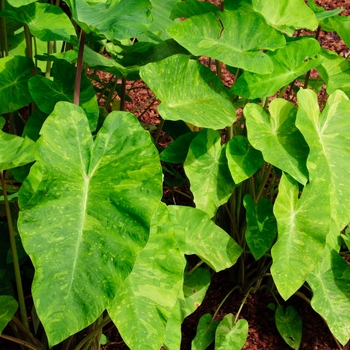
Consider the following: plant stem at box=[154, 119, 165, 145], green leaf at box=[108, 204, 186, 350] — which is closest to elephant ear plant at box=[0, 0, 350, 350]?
green leaf at box=[108, 204, 186, 350]

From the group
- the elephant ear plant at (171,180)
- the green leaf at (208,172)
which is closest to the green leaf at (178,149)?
the elephant ear plant at (171,180)

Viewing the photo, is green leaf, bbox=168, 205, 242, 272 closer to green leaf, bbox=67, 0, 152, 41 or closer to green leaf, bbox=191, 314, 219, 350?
green leaf, bbox=191, 314, 219, 350

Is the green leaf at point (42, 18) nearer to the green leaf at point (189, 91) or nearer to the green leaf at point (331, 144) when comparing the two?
the green leaf at point (189, 91)

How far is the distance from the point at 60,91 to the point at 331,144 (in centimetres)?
83

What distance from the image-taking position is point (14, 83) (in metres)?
1.78

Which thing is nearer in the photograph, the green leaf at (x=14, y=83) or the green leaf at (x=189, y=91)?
the green leaf at (x=189, y=91)

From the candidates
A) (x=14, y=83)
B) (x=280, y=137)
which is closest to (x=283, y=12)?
(x=280, y=137)

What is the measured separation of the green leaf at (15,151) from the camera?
1.27 meters

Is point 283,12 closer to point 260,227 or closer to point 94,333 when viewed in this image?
point 260,227

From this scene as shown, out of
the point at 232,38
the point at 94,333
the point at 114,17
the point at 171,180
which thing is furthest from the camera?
the point at 171,180

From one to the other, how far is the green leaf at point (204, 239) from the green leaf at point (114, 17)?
1.72 ft

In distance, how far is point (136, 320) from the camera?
131 centimetres

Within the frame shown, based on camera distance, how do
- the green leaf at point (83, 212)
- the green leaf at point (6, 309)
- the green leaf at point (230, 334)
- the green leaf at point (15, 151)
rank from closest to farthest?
the green leaf at point (83, 212) → the green leaf at point (15, 151) → the green leaf at point (6, 309) → the green leaf at point (230, 334)

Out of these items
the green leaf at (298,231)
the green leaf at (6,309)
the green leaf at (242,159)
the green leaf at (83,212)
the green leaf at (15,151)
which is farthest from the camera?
the green leaf at (242,159)
